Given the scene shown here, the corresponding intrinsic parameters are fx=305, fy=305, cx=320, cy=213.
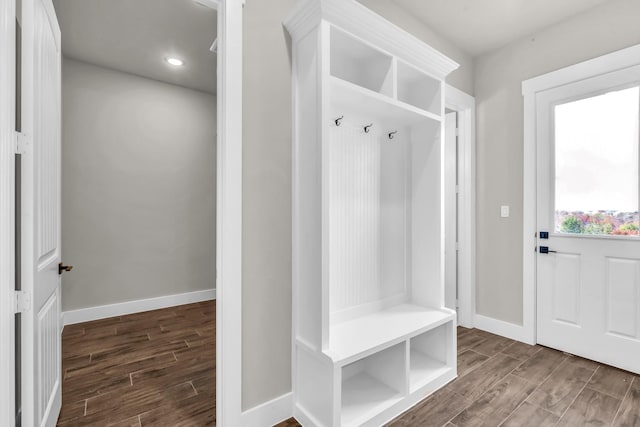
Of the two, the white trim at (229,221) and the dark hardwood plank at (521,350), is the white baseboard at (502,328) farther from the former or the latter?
the white trim at (229,221)

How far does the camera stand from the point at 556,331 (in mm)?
2617

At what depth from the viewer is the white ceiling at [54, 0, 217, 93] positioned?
2.47m

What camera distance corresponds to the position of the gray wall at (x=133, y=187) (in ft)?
10.9

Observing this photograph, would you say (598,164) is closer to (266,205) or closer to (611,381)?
(611,381)

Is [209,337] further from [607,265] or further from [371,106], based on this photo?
[607,265]

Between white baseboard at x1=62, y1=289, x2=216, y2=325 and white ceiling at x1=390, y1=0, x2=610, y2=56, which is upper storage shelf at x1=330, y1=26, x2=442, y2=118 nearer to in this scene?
white ceiling at x1=390, y1=0, x2=610, y2=56

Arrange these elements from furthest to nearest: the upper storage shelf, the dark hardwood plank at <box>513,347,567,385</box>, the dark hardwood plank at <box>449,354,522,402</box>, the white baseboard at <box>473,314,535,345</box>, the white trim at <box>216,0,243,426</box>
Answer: the white baseboard at <box>473,314,535,345</box> < the dark hardwood plank at <box>513,347,567,385</box> < the dark hardwood plank at <box>449,354,522,402</box> < the upper storage shelf < the white trim at <box>216,0,243,426</box>

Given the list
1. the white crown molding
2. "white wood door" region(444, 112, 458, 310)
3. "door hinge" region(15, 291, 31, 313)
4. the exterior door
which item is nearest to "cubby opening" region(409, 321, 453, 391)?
"white wood door" region(444, 112, 458, 310)

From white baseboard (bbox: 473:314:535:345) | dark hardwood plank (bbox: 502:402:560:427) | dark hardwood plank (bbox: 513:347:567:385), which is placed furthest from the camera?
white baseboard (bbox: 473:314:535:345)

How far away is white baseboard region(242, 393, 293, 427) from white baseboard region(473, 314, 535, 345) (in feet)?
7.31

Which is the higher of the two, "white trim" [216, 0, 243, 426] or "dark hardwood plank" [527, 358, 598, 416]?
"white trim" [216, 0, 243, 426]

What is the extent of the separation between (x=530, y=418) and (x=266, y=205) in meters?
1.92

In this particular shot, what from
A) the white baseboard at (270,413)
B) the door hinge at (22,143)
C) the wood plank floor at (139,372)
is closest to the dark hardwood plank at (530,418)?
the white baseboard at (270,413)

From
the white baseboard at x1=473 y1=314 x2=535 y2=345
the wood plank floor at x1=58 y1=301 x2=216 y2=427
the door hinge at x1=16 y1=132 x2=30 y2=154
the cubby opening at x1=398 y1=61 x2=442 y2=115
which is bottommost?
the wood plank floor at x1=58 y1=301 x2=216 y2=427
